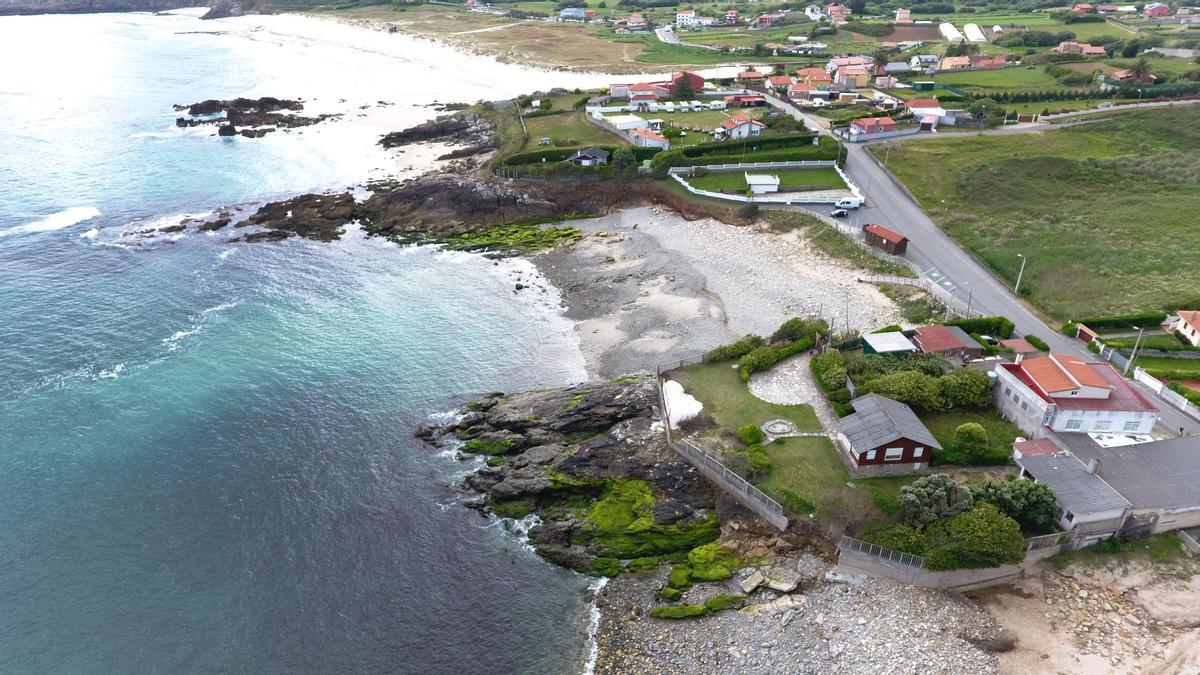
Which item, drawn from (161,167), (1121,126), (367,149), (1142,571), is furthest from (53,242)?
(1121,126)

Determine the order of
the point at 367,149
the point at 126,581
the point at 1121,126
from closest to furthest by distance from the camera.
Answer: the point at 126,581 → the point at 1121,126 → the point at 367,149

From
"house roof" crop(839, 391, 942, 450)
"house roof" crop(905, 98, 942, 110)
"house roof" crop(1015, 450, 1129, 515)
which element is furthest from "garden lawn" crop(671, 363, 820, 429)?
"house roof" crop(905, 98, 942, 110)

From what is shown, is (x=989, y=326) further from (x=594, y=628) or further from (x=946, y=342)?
(x=594, y=628)

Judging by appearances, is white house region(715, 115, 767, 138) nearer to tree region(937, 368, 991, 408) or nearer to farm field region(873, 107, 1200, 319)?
farm field region(873, 107, 1200, 319)

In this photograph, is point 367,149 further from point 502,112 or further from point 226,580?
point 226,580

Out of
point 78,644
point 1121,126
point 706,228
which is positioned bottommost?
point 78,644

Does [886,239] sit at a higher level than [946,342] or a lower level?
higher

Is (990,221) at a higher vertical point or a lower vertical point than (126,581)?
higher

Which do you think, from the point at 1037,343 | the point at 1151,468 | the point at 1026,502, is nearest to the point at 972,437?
the point at 1026,502
